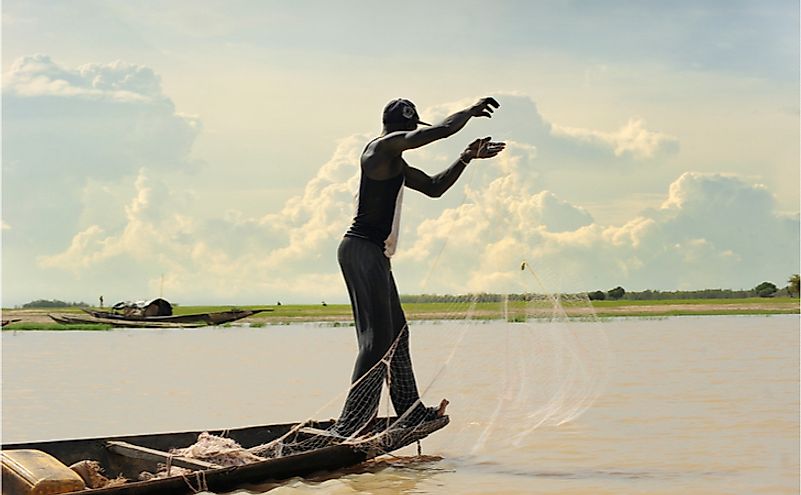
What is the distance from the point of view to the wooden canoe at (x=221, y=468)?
20.9 feet

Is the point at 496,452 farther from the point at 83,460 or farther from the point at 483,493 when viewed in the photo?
the point at 83,460

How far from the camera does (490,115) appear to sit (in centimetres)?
720

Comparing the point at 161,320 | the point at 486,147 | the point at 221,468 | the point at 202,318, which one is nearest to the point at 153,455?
the point at 221,468

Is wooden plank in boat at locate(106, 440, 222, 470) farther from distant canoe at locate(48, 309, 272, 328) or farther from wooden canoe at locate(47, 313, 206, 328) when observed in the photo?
wooden canoe at locate(47, 313, 206, 328)

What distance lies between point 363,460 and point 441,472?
63 cm

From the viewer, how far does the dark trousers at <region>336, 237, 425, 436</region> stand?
24.7 feet

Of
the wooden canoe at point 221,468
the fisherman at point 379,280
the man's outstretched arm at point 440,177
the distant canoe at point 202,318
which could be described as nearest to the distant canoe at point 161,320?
the distant canoe at point 202,318

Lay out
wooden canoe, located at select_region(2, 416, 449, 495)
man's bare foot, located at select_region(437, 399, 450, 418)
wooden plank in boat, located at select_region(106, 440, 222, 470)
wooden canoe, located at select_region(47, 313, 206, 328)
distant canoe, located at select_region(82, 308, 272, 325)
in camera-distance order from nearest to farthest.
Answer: wooden canoe, located at select_region(2, 416, 449, 495) → wooden plank in boat, located at select_region(106, 440, 222, 470) → man's bare foot, located at select_region(437, 399, 450, 418) → distant canoe, located at select_region(82, 308, 272, 325) → wooden canoe, located at select_region(47, 313, 206, 328)

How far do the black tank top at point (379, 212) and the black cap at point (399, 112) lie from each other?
1.24 ft

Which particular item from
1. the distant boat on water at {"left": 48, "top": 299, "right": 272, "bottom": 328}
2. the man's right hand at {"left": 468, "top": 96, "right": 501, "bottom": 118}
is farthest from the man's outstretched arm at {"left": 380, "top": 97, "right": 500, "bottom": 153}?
the distant boat on water at {"left": 48, "top": 299, "right": 272, "bottom": 328}

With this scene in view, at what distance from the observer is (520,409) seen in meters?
8.05

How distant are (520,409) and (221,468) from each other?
247 cm

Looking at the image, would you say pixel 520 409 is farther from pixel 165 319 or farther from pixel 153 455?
pixel 165 319

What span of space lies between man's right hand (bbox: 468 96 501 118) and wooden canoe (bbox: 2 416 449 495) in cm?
213
